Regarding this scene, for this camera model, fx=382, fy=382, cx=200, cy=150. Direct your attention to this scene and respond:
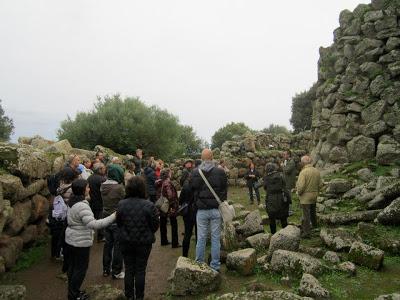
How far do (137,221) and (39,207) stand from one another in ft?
17.0

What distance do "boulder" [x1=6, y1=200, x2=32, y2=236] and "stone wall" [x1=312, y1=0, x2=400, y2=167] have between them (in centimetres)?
1174

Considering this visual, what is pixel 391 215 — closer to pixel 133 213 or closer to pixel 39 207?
pixel 133 213

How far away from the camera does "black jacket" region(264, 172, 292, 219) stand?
947 centimetres

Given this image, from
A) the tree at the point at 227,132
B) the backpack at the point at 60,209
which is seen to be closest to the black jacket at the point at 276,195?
the backpack at the point at 60,209

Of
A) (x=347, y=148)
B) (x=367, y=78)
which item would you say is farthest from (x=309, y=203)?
(x=367, y=78)

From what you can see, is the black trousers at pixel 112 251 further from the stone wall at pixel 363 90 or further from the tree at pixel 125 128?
the tree at pixel 125 128

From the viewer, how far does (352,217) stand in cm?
1033

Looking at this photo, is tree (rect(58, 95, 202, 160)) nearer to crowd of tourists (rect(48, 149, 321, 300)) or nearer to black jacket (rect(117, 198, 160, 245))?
crowd of tourists (rect(48, 149, 321, 300))

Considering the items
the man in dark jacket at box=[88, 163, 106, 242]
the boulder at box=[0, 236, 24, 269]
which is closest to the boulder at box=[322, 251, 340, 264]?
the man in dark jacket at box=[88, 163, 106, 242]

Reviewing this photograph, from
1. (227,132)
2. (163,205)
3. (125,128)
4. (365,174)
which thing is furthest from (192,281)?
(227,132)

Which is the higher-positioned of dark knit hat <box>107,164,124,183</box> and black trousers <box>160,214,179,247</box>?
dark knit hat <box>107,164,124,183</box>

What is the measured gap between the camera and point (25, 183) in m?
9.42

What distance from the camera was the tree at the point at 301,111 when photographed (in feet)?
155

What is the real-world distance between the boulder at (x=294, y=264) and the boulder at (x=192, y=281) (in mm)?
1328
